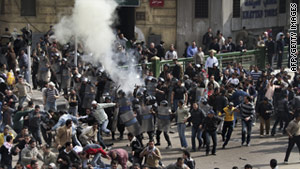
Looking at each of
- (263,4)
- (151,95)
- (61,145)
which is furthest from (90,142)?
(263,4)

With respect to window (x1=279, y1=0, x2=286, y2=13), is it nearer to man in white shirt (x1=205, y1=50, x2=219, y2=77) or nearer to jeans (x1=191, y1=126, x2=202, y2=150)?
man in white shirt (x1=205, y1=50, x2=219, y2=77)

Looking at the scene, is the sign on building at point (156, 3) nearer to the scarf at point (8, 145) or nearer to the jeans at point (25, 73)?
the jeans at point (25, 73)

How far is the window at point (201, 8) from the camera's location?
33906 mm

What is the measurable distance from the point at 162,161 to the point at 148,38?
566 inches

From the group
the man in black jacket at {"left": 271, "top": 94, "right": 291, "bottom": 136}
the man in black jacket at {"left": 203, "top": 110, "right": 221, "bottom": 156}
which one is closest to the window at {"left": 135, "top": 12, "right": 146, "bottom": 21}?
the man in black jacket at {"left": 271, "top": 94, "right": 291, "bottom": 136}

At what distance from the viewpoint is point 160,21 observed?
110 feet

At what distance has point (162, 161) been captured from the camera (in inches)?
769

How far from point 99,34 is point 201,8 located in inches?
372

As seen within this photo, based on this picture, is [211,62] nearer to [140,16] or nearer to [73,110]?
[73,110]

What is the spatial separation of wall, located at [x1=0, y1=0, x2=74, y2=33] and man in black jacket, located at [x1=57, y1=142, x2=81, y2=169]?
1723 centimetres

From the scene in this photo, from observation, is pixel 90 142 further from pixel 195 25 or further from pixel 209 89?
pixel 195 25

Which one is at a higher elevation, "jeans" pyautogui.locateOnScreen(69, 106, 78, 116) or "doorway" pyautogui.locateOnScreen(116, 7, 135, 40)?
"doorway" pyautogui.locateOnScreen(116, 7, 135, 40)

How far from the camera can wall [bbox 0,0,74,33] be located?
33375 millimetres

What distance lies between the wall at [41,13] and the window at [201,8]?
19.1 ft
